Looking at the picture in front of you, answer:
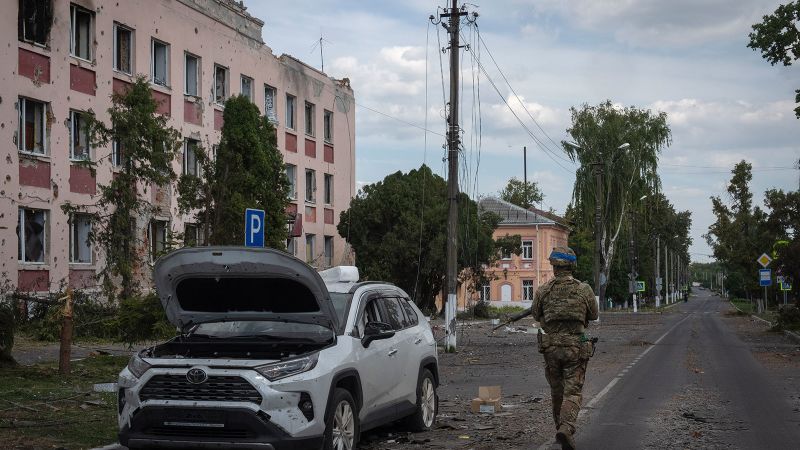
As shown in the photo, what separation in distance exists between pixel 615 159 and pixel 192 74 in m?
39.7

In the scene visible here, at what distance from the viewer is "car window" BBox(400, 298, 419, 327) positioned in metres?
11.1

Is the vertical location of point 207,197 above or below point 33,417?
above

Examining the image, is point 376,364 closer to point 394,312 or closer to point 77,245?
point 394,312

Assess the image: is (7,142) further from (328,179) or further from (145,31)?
(328,179)

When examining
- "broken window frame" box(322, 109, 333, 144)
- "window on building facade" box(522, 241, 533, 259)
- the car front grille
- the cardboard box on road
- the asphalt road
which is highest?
"broken window frame" box(322, 109, 333, 144)

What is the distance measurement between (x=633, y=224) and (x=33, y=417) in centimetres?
6755

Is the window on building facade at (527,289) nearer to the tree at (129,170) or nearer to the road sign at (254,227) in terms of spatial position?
the tree at (129,170)

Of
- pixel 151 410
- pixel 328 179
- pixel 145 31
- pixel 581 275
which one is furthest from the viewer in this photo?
pixel 581 275

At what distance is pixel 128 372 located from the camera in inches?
329

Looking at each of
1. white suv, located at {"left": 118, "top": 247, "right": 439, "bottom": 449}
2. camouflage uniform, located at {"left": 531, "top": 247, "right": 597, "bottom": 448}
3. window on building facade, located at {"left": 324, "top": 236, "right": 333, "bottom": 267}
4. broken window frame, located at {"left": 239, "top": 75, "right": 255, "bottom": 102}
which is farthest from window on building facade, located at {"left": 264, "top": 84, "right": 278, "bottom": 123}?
camouflage uniform, located at {"left": 531, "top": 247, "right": 597, "bottom": 448}

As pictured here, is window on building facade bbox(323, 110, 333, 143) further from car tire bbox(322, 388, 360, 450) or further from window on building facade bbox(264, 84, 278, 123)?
car tire bbox(322, 388, 360, 450)

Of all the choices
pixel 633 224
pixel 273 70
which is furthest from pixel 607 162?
pixel 273 70

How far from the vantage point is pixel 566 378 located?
9477 millimetres

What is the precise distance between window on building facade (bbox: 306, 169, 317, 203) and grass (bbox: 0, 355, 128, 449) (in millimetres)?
27746
